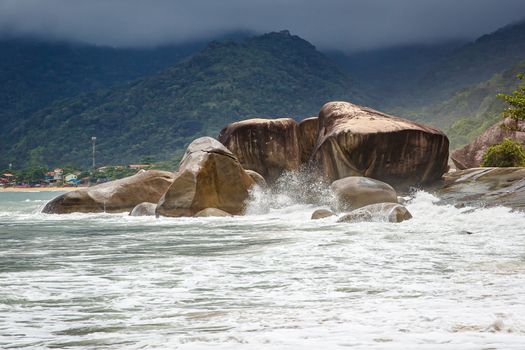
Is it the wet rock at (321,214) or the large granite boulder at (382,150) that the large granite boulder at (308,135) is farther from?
the wet rock at (321,214)

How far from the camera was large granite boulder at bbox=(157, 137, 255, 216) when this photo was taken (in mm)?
24297

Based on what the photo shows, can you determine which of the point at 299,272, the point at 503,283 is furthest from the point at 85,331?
the point at 503,283

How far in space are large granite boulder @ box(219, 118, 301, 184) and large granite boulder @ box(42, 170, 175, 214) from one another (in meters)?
4.10

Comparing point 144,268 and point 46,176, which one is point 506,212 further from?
point 46,176

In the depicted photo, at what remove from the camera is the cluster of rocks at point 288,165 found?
24.3 m

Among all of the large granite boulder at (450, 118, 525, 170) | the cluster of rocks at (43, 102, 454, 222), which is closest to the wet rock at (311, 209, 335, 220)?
the cluster of rocks at (43, 102, 454, 222)

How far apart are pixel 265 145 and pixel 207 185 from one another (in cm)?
714

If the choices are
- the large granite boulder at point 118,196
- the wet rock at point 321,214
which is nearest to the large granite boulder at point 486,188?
the wet rock at point 321,214

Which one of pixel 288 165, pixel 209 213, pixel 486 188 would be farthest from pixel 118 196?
pixel 486 188

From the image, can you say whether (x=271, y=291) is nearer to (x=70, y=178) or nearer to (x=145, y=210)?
(x=145, y=210)

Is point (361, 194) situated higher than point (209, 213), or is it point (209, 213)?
point (361, 194)

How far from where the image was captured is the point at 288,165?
31.3 meters

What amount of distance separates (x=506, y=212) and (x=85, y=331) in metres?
15.5

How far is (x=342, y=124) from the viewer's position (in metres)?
28.1
